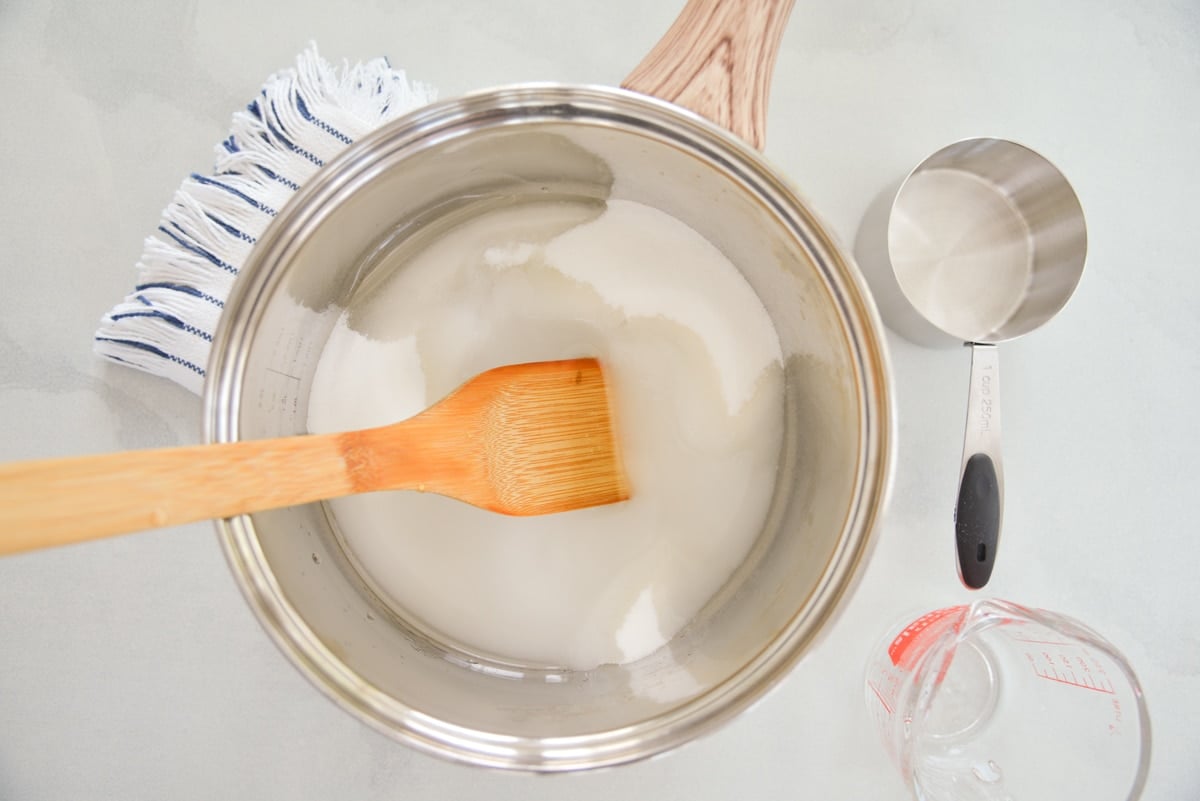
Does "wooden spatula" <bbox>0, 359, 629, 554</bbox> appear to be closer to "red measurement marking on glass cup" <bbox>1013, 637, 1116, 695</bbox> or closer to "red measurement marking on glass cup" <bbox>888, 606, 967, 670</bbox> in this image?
"red measurement marking on glass cup" <bbox>888, 606, 967, 670</bbox>

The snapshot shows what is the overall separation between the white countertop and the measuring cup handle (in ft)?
0.12

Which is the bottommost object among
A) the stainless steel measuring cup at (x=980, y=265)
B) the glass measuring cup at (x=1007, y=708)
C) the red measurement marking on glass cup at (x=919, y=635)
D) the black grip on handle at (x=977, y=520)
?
the glass measuring cup at (x=1007, y=708)

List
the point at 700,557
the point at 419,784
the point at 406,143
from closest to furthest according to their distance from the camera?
the point at 406,143 → the point at 700,557 → the point at 419,784

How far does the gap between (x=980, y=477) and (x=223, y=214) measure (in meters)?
0.87

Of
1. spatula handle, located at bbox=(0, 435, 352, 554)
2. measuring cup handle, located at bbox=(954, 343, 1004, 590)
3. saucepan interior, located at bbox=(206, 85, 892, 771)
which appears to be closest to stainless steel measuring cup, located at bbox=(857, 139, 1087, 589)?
measuring cup handle, located at bbox=(954, 343, 1004, 590)

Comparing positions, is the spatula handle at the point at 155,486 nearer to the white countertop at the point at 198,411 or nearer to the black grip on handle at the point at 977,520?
the white countertop at the point at 198,411

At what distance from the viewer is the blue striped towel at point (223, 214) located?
81 cm

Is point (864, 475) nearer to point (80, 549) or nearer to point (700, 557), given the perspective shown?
point (700, 557)

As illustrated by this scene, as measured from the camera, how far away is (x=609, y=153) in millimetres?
658

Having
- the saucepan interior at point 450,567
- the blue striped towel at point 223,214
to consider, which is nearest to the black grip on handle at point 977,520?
the saucepan interior at point 450,567

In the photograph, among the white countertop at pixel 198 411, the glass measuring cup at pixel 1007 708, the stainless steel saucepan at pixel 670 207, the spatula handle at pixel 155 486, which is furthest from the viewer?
the white countertop at pixel 198 411

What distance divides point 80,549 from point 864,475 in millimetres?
855

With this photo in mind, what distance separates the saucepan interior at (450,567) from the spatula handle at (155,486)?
0.09 meters

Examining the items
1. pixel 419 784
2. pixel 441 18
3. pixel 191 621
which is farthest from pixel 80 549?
pixel 441 18
